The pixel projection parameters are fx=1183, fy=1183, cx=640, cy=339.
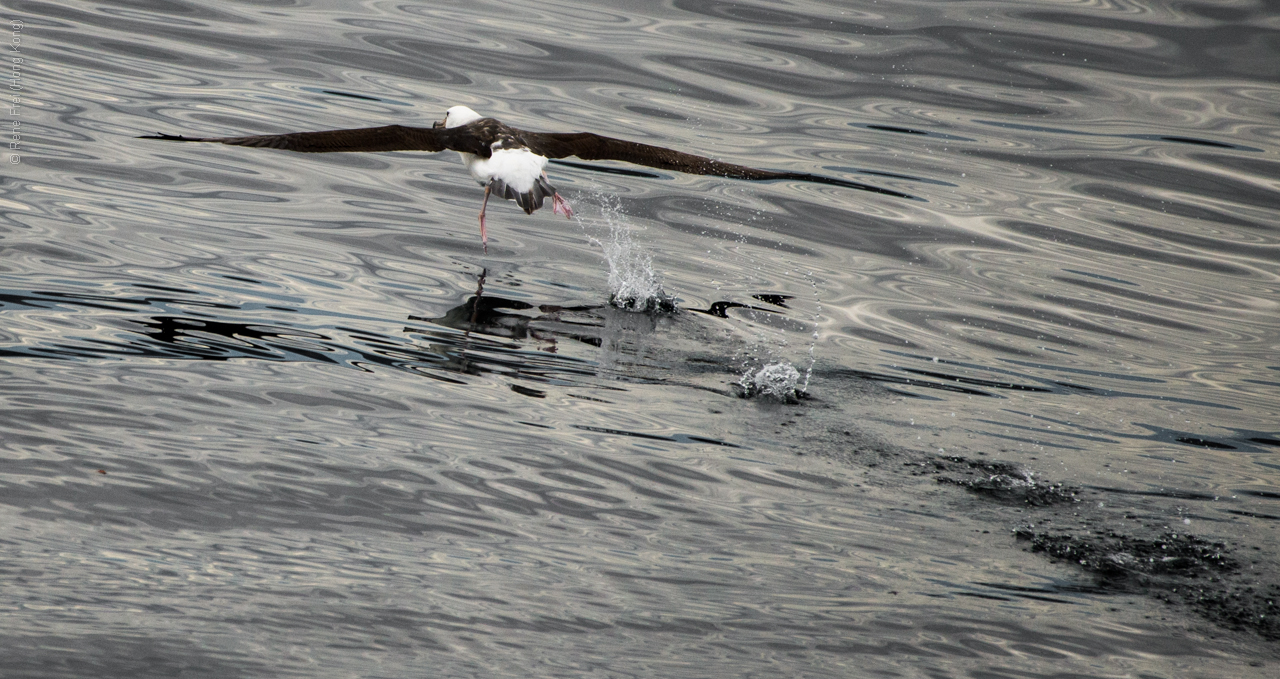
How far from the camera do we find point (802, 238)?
10.6 meters

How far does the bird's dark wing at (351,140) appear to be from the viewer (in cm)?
714

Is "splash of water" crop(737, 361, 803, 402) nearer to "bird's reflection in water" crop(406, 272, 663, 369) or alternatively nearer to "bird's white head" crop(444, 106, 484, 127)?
"bird's reflection in water" crop(406, 272, 663, 369)

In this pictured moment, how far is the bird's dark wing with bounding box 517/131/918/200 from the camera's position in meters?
8.30

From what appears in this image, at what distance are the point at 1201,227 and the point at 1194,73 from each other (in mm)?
5012

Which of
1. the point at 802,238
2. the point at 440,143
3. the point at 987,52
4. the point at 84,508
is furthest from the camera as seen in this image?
the point at 987,52

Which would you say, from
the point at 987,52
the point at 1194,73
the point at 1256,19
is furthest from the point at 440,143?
the point at 1256,19

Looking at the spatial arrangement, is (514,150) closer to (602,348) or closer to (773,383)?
(602,348)

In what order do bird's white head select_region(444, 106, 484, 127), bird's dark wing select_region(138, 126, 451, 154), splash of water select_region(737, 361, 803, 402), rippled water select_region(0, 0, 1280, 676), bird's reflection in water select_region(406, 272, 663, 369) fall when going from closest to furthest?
1. rippled water select_region(0, 0, 1280, 676)
2. splash of water select_region(737, 361, 803, 402)
3. bird's reflection in water select_region(406, 272, 663, 369)
4. bird's dark wing select_region(138, 126, 451, 154)
5. bird's white head select_region(444, 106, 484, 127)

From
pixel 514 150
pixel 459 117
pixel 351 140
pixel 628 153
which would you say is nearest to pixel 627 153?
pixel 628 153

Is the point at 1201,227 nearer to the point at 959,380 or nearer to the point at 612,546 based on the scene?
the point at 959,380

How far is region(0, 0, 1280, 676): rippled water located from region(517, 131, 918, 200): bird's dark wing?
0.84 metres

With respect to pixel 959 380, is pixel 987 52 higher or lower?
higher

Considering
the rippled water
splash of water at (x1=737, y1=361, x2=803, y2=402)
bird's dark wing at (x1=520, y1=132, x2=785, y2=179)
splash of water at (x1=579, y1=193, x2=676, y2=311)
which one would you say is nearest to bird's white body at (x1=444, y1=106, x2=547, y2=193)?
bird's dark wing at (x1=520, y1=132, x2=785, y2=179)

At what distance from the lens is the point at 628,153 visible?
8.55 m
